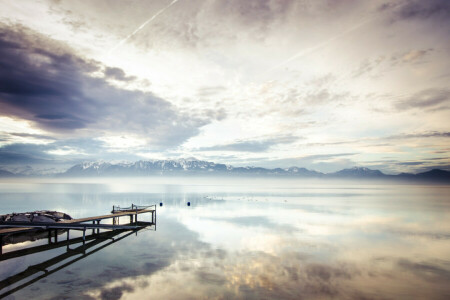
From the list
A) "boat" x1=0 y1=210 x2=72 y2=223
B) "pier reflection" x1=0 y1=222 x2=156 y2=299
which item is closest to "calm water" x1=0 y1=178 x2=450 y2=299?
"pier reflection" x1=0 y1=222 x2=156 y2=299

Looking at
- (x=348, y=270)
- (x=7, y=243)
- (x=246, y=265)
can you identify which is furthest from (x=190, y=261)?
(x=7, y=243)

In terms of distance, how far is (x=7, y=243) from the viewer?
1017 inches

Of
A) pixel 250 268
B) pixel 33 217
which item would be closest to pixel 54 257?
pixel 33 217

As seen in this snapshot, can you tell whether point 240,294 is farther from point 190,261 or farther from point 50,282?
point 50,282

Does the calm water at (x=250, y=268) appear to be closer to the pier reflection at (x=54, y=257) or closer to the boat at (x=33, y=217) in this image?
the pier reflection at (x=54, y=257)

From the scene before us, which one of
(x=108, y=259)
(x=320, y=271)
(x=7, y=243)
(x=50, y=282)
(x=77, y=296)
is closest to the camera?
(x=77, y=296)

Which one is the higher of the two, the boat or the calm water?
the boat

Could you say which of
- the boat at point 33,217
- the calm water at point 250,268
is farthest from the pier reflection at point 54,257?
the boat at point 33,217

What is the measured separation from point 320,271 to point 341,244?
423 inches

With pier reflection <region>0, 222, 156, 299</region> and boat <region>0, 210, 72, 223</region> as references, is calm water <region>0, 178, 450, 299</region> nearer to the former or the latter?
pier reflection <region>0, 222, 156, 299</region>

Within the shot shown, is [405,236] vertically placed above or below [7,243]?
below

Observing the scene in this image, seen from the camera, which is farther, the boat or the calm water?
the boat

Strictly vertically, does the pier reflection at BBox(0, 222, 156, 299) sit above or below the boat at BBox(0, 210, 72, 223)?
below

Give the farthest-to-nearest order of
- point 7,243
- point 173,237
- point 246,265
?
point 173,237, point 7,243, point 246,265
